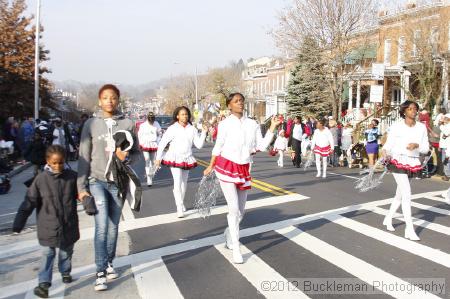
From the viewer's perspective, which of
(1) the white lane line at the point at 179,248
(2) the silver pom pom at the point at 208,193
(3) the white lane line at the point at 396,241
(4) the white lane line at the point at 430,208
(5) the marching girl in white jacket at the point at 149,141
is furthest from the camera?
(5) the marching girl in white jacket at the point at 149,141

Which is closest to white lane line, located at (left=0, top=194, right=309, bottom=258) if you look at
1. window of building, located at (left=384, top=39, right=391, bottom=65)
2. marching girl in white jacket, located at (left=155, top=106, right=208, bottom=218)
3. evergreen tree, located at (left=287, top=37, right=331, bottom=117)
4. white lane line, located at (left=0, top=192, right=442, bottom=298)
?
marching girl in white jacket, located at (left=155, top=106, right=208, bottom=218)

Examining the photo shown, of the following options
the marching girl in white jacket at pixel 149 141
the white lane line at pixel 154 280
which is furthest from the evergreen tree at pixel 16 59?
the white lane line at pixel 154 280

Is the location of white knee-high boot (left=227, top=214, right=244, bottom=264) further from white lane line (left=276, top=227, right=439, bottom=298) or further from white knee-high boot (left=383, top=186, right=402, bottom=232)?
white knee-high boot (left=383, top=186, right=402, bottom=232)

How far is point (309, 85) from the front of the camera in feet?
110

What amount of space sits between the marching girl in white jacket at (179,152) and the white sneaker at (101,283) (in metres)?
3.82

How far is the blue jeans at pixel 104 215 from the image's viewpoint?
508 centimetres

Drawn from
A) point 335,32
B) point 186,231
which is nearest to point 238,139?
point 186,231

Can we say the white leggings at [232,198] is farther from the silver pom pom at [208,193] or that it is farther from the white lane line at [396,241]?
the white lane line at [396,241]

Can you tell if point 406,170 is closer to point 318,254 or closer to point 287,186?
point 318,254

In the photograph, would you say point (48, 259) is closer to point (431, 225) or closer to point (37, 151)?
point (37, 151)

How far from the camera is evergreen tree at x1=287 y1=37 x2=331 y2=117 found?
26.7 metres

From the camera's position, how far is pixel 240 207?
6336mm

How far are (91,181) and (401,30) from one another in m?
25.2

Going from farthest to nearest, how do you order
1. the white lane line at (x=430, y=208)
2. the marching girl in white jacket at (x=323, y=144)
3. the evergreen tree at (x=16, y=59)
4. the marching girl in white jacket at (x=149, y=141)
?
the evergreen tree at (x=16, y=59) < the marching girl in white jacket at (x=323, y=144) < the marching girl in white jacket at (x=149, y=141) < the white lane line at (x=430, y=208)
